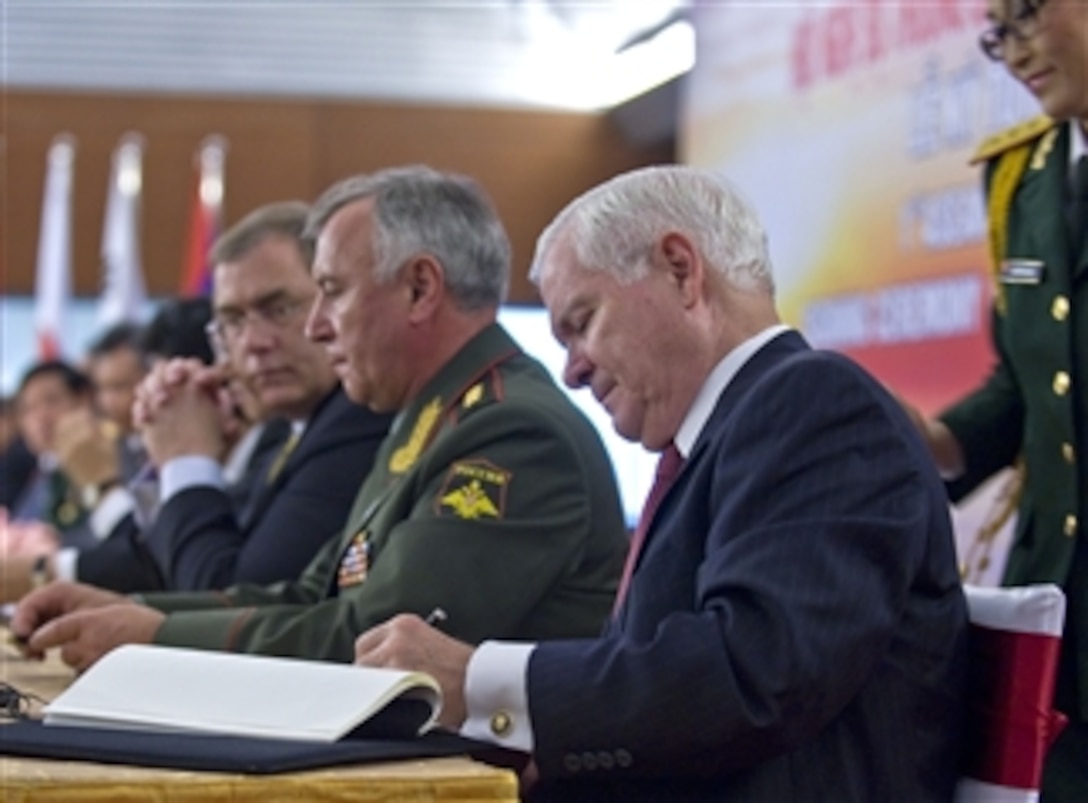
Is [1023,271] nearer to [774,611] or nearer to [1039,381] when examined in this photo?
[1039,381]

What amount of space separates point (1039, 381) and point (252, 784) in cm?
129

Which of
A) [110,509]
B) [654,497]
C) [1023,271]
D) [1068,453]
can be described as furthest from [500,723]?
[110,509]

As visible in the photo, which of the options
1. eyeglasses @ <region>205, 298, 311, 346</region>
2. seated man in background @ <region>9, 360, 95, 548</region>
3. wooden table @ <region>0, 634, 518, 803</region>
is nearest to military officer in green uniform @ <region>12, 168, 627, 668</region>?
eyeglasses @ <region>205, 298, 311, 346</region>

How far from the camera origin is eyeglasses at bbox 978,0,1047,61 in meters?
2.24

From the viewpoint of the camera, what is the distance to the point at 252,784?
1.33 m

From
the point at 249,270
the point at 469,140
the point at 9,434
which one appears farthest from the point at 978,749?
the point at 469,140

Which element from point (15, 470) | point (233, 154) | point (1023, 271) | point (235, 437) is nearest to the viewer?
point (1023, 271)

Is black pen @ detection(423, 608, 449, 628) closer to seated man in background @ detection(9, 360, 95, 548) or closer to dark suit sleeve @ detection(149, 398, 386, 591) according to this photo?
dark suit sleeve @ detection(149, 398, 386, 591)

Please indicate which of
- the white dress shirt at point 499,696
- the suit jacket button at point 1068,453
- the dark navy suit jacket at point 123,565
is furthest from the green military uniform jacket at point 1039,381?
the dark navy suit jacket at point 123,565

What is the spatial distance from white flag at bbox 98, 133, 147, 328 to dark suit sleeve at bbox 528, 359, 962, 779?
7.67 m

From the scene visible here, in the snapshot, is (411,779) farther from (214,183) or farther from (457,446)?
(214,183)

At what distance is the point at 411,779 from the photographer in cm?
138

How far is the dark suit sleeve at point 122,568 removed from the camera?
3.34 meters

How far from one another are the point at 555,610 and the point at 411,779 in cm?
86
